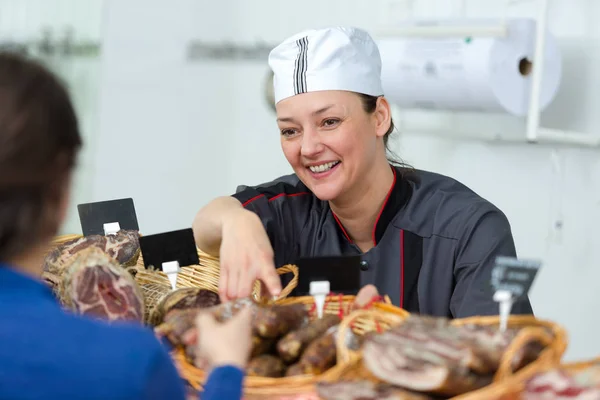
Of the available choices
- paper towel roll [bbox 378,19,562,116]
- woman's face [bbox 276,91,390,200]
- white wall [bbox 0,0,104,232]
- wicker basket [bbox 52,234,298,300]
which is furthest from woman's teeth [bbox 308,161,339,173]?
white wall [bbox 0,0,104,232]

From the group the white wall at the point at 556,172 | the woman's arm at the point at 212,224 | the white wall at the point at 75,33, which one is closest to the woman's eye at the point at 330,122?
the woman's arm at the point at 212,224

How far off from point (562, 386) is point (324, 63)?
1.03 metres

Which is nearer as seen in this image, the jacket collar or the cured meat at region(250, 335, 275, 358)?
the cured meat at region(250, 335, 275, 358)

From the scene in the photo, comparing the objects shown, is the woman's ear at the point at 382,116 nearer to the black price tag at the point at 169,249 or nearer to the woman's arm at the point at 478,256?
the woman's arm at the point at 478,256

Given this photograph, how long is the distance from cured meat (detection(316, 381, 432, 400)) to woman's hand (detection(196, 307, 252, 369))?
0.12 meters

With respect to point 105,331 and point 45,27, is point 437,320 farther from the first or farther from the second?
point 45,27

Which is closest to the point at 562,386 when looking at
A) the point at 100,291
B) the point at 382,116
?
the point at 100,291

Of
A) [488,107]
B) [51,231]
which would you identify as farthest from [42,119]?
[488,107]

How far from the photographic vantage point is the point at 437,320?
46.8 inches

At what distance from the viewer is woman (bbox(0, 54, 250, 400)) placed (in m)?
0.80

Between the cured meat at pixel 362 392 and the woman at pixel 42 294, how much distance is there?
0.25 meters

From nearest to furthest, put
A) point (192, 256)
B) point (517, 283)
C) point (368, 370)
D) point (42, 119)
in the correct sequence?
1. point (42, 119)
2. point (368, 370)
3. point (517, 283)
4. point (192, 256)

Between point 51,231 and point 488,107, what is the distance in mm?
2144

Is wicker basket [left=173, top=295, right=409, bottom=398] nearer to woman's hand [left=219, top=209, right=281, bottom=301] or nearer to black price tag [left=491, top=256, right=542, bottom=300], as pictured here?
woman's hand [left=219, top=209, right=281, bottom=301]
